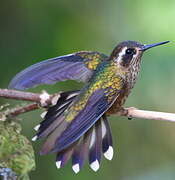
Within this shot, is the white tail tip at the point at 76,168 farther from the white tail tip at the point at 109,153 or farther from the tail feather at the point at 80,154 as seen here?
the white tail tip at the point at 109,153

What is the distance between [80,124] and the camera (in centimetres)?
279

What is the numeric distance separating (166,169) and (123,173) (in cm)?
38

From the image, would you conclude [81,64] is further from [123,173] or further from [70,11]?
[123,173]

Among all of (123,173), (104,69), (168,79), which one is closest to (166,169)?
(123,173)

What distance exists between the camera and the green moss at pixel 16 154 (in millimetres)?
2227

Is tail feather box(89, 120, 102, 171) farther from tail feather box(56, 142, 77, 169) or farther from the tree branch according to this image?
the tree branch

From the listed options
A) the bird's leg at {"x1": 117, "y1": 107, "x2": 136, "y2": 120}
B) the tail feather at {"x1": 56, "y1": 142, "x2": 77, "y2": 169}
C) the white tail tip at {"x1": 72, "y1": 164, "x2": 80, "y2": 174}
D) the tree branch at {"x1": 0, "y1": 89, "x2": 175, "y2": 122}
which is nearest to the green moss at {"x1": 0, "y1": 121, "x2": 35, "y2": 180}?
the tree branch at {"x1": 0, "y1": 89, "x2": 175, "y2": 122}

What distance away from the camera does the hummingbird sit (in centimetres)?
277

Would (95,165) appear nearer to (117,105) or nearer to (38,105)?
(117,105)

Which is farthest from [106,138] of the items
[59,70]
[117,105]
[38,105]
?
[38,105]

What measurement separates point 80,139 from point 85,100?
0.77 ft

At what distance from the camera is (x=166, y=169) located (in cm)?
448

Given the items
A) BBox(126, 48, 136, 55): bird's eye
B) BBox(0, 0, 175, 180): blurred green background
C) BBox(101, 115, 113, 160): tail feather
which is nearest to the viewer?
BBox(101, 115, 113, 160): tail feather

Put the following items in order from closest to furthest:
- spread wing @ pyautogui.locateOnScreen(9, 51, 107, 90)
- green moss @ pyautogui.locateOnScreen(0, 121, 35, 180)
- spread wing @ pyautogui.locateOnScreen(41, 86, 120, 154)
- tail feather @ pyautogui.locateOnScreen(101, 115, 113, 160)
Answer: green moss @ pyautogui.locateOnScreen(0, 121, 35, 180), spread wing @ pyautogui.locateOnScreen(41, 86, 120, 154), spread wing @ pyautogui.locateOnScreen(9, 51, 107, 90), tail feather @ pyautogui.locateOnScreen(101, 115, 113, 160)
